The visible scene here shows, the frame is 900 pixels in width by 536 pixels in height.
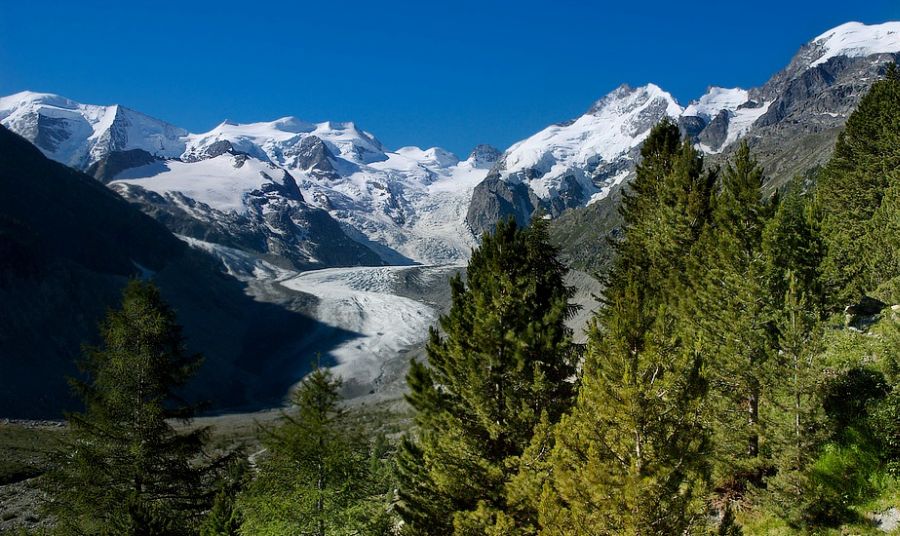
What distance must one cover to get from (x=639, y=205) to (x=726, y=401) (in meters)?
14.6

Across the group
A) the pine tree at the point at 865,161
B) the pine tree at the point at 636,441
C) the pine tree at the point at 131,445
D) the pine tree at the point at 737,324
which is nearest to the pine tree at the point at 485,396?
the pine tree at the point at 636,441

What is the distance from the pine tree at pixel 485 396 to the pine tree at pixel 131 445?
7.37 metres

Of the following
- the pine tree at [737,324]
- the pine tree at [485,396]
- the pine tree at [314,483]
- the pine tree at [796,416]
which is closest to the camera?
the pine tree at [796,416]

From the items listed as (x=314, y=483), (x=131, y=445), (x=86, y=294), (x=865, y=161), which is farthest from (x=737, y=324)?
(x=86, y=294)

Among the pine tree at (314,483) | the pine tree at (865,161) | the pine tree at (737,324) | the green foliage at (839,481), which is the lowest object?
the pine tree at (314,483)

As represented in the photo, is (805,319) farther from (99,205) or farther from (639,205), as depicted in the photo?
(99,205)

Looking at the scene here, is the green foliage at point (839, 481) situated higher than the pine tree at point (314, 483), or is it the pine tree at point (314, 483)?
the green foliage at point (839, 481)

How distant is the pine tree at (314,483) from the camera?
1606 centimetres

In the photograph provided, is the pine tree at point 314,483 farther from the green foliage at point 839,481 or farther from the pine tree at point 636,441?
the green foliage at point 839,481

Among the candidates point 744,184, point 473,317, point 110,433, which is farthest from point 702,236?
point 110,433

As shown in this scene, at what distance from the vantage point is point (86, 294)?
11250cm

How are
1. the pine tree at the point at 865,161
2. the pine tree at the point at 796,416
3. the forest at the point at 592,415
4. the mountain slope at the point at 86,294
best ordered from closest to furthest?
the forest at the point at 592,415 → the pine tree at the point at 796,416 → the pine tree at the point at 865,161 → the mountain slope at the point at 86,294

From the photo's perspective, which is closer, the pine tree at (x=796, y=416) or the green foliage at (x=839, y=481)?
the green foliage at (x=839, y=481)

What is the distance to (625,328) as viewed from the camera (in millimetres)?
11297
